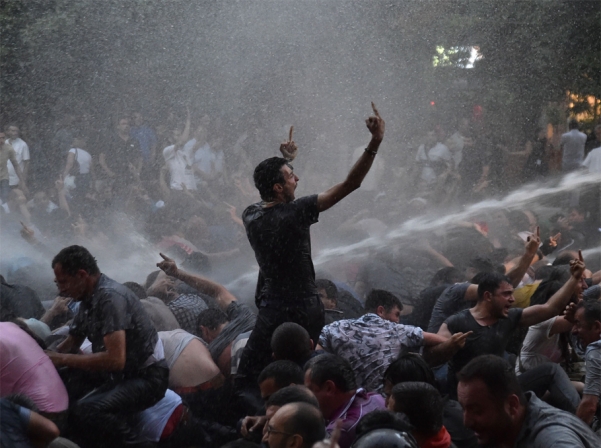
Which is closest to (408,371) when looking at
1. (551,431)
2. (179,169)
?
(551,431)

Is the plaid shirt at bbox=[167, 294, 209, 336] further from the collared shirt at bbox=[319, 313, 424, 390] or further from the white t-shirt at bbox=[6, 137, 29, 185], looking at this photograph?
the white t-shirt at bbox=[6, 137, 29, 185]

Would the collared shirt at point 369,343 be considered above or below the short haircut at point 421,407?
above

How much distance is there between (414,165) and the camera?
785 centimetres

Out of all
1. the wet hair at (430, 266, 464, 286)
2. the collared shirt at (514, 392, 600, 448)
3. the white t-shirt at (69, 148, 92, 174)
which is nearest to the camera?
the collared shirt at (514, 392, 600, 448)

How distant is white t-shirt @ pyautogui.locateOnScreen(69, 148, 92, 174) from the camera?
6992 mm

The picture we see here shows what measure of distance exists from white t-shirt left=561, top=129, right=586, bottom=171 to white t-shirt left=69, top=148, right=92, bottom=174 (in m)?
4.59

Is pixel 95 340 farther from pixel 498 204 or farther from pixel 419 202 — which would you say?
pixel 498 204

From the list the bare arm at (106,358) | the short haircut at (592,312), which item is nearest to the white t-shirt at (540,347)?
the short haircut at (592,312)

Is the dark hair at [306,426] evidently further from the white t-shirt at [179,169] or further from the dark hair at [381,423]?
the white t-shirt at [179,169]

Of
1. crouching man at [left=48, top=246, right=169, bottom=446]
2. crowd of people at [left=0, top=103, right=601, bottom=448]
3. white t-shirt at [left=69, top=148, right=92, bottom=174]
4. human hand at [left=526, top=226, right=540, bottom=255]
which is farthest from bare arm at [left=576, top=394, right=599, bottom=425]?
white t-shirt at [left=69, top=148, right=92, bottom=174]

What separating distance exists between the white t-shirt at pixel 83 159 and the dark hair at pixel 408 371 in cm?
481

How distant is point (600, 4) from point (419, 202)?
2.83 meters

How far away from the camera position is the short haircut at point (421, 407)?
91.4 inches

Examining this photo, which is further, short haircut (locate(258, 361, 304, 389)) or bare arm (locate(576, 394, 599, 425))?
bare arm (locate(576, 394, 599, 425))
